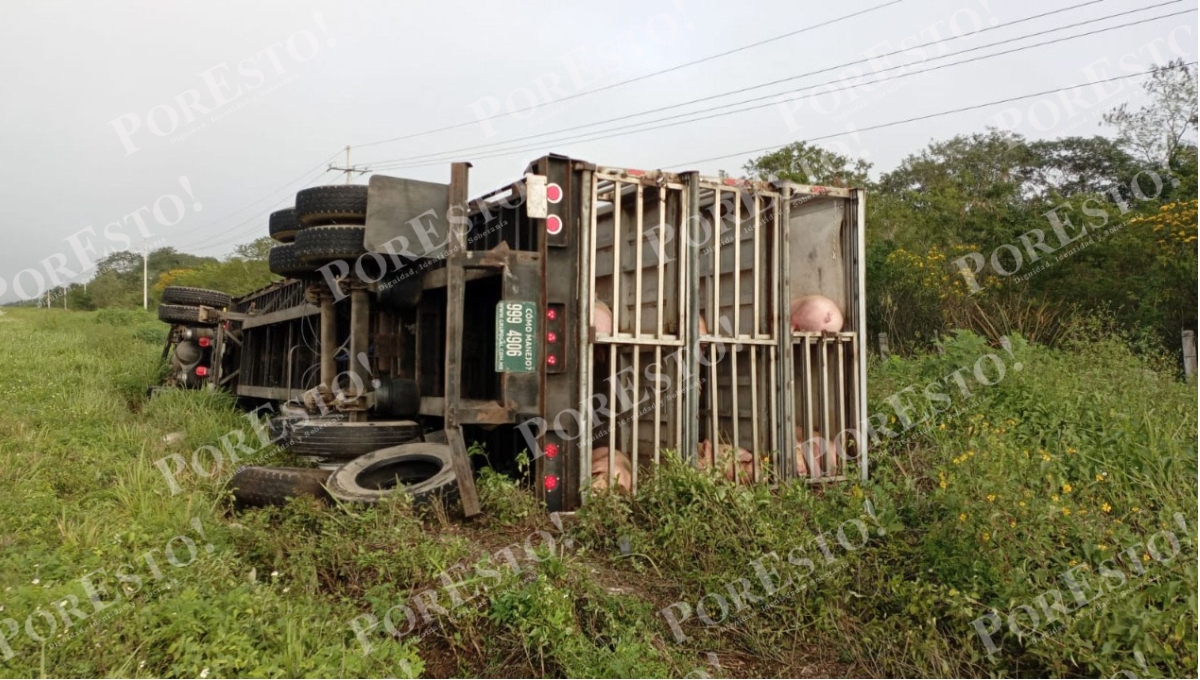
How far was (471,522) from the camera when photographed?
559 cm

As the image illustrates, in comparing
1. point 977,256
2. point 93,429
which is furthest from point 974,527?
Answer: point 977,256

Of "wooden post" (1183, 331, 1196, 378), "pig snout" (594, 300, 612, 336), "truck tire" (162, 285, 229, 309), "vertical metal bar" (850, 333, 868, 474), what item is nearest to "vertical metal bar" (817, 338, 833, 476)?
"vertical metal bar" (850, 333, 868, 474)

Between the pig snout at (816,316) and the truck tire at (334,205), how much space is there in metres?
3.87

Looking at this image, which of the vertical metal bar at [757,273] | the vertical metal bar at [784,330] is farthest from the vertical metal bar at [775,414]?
the vertical metal bar at [757,273]

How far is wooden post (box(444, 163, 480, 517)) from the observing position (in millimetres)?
5570

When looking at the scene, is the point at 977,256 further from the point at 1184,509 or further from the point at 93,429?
the point at 93,429

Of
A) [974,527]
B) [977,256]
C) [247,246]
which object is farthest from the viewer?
[247,246]

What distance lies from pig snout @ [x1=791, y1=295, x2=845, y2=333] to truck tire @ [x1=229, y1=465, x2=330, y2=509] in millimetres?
4143

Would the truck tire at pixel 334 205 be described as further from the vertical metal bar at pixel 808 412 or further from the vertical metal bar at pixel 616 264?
the vertical metal bar at pixel 808 412

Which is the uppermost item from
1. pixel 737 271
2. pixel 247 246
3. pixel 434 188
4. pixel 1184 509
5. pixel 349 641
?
pixel 247 246

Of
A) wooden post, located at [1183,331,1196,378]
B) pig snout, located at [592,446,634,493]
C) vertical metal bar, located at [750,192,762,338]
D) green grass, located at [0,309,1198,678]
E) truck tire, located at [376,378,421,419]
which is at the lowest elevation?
green grass, located at [0,309,1198,678]

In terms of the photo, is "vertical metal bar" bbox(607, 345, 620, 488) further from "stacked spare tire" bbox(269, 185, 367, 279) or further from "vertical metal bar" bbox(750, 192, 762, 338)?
"stacked spare tire" bbox(269, 185, 367, 279)

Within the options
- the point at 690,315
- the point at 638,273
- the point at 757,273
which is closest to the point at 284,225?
the point at 638,273

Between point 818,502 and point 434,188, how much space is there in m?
3.73
